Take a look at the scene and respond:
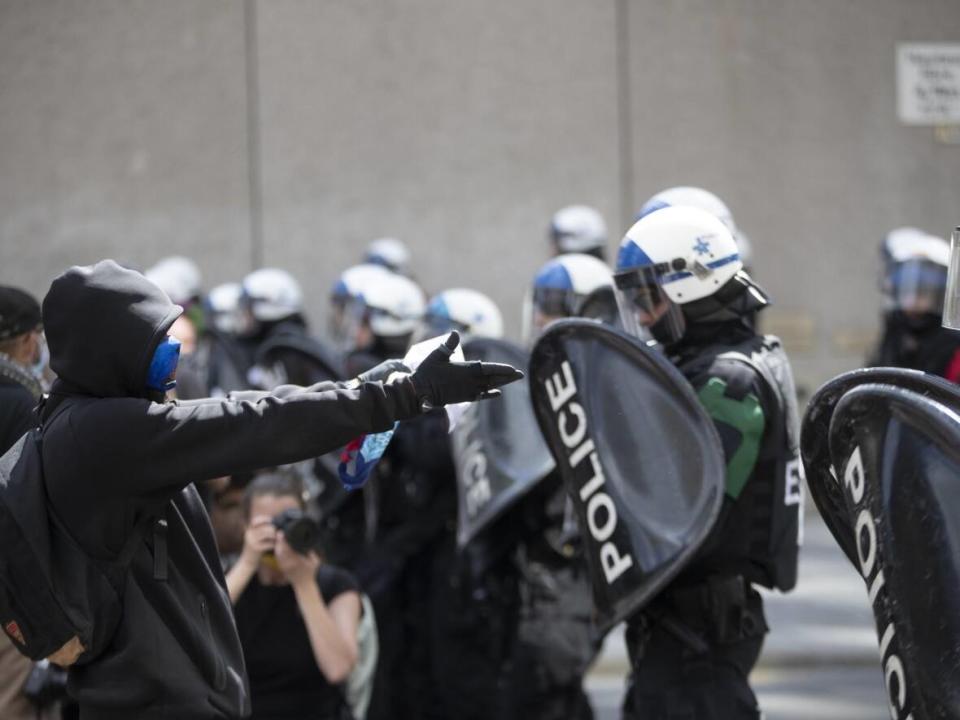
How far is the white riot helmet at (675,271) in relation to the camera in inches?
168

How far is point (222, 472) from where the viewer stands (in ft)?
10.4

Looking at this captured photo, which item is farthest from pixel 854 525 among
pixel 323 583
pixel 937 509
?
pixel 323 583

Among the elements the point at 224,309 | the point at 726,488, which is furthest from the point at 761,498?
the point at 224,309

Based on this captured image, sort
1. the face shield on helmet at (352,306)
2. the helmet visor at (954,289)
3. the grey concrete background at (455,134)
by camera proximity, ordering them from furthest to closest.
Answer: the grey concrete background at (455,134), the face shield on helmet at (352,306), the helmet visor at (954,289)

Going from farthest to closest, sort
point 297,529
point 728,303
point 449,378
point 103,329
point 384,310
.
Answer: point 384,310
point 297,529
point 728,303
point 103,329
point 449,378

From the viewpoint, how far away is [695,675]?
4.09m

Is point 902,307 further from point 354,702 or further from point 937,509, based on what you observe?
point 937,509

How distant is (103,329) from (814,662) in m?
5.84

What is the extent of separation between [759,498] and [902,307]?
4051 millimetres

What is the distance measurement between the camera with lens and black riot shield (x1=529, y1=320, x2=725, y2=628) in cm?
79

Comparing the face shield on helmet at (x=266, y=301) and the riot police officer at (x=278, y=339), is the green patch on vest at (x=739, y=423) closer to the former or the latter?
the riot police officer at (x=278, y=339)

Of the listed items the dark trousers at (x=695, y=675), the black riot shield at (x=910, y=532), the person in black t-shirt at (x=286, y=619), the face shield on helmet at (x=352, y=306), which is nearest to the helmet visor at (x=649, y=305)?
the dark trousers at (x=695, y=675)

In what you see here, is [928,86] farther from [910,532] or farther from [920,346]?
[910,532]

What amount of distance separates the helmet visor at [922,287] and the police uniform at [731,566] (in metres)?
3.80
